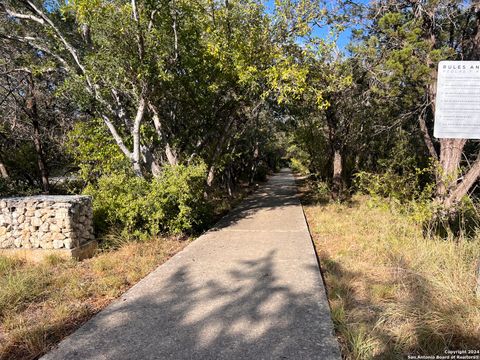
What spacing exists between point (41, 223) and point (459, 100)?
5.97m

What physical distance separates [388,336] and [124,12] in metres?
6.91

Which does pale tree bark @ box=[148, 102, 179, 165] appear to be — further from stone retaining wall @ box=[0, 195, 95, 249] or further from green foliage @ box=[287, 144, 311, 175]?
green foliage @ box=[287, 144, 311, 175]

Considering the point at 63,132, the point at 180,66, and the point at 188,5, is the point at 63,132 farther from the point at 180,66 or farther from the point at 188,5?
the point at 188,5

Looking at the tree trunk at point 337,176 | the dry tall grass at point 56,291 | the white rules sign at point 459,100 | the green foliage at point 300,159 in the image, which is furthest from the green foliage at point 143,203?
the green foliage at point 300,159

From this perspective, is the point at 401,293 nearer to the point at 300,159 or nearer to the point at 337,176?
the point at 337,176

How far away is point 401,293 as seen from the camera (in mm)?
3436

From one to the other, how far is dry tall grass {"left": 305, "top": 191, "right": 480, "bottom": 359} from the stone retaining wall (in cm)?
411

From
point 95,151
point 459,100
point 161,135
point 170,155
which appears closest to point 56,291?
point 95,151

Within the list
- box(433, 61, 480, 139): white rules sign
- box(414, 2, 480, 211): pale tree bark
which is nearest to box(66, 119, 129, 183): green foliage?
box(433, 61, 480, 139): white rules sign

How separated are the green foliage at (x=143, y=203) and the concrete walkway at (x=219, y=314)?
1093 millimetres

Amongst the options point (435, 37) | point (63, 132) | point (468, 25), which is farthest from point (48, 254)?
point (468, 25)

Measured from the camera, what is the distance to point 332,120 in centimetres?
1041

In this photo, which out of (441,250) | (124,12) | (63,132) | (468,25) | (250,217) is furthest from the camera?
(63,132)

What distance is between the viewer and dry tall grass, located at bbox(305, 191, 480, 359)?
2639 mm
